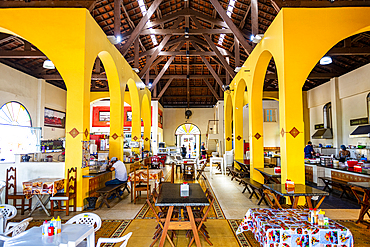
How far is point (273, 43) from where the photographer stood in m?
6.45

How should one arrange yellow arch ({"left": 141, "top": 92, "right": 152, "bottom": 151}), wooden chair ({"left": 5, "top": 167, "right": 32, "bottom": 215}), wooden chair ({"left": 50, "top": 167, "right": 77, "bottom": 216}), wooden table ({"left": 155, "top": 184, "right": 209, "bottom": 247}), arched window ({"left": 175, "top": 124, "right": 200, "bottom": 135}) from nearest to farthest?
wooden table ({"left": 155, "top": 184, "right": 209, "bottom": 247})
wooden chair ({"left": 50, "top": 167, "right": 77, "bottom": 216})
wooden chair ({"left": 5, "top": 167, "right": 32, "bottom": 215})
yellow arch ({"left": 141, "top": 92, "right": 152, "bottom": 151})
arched window ({"left": 175, "top": 124, "right": 200, "bottom": 135})

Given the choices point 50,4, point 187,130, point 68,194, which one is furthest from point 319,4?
point 187,130

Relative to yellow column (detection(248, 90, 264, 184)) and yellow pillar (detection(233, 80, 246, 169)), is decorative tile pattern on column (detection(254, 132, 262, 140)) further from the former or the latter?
yellow pillar (detection(233, 80, 246, 169))

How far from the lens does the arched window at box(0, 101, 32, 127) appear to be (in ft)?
33.8

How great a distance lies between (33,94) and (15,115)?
5.61 feet

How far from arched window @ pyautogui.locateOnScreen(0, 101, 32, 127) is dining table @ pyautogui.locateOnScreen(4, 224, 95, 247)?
384 inches

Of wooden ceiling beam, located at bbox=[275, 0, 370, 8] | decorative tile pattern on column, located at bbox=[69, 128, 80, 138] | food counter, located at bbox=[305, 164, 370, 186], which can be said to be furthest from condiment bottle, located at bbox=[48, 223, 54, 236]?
food counter, located at bbox=[305, 164, 370, 186]

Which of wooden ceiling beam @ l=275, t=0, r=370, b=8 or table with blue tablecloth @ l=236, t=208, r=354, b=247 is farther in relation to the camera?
wooden ceiling beam @ l=275, t=0, r=370, b=8

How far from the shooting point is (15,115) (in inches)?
432

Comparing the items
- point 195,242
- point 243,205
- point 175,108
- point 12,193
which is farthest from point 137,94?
point 175,108

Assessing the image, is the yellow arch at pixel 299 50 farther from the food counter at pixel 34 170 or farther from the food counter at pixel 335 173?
the food counter at pixel 34 170

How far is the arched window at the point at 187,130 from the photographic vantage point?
24516mm

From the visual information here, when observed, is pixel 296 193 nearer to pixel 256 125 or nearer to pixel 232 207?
pixel 232 207

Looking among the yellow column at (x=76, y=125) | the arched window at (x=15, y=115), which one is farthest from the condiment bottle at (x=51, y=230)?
the arched window at (x=15, y=115)
